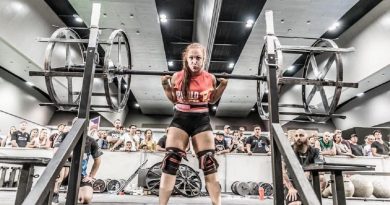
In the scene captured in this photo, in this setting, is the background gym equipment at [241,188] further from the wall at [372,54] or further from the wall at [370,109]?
the wall at [370,109]

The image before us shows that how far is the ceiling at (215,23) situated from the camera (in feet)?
24.8

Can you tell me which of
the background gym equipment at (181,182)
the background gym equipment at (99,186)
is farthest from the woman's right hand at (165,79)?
the background gym equipment at (99,186)

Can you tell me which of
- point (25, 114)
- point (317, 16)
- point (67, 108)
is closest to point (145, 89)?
point (25, 114)

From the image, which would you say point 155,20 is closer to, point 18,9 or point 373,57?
point 18,9

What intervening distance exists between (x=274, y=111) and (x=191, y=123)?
59cm

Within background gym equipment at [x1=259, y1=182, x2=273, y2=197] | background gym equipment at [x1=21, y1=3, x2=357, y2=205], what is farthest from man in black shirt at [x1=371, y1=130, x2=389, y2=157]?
background gym equipment at [x1=21, y1=3, x2=357, y2=205]

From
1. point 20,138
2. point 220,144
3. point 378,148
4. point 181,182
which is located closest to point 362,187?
point 378,148

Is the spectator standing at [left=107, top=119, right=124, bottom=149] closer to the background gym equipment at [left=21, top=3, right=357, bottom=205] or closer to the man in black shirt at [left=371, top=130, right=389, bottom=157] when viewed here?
the background gym equipment at [left=21, top=3, right=357, bottom=205]

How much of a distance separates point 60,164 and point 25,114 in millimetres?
12163

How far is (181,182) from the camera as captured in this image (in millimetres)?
5707

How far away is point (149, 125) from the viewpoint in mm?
18875

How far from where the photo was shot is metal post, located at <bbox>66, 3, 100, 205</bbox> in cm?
187

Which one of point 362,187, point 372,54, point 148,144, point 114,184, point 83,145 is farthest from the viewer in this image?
point 372,54

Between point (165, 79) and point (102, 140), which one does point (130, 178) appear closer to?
point (102, 140)
